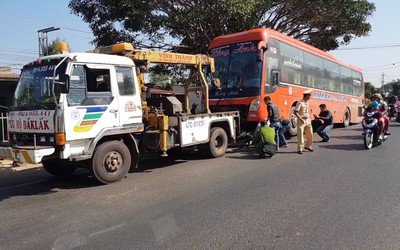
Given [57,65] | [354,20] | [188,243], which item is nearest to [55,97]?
[57,65]

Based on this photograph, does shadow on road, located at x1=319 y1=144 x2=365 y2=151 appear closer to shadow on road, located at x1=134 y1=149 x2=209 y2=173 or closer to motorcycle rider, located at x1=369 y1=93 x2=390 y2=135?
motorcycle rider, located at x1=369 y1=93 x2=390 y2=135

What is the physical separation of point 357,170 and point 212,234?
16.0 ft

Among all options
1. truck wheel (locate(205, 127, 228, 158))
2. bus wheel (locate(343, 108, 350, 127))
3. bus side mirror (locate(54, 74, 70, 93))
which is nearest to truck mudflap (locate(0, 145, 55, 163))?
bus side mirror (locate(54, 74, 70, 93))

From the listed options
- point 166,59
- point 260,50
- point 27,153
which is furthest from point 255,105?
point 27,153

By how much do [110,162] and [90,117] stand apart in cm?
97

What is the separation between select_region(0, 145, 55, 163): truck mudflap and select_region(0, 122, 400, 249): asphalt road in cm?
68

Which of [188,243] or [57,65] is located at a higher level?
[57,65]

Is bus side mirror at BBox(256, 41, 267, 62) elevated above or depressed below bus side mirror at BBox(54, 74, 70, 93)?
above

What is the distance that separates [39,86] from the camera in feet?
22.6

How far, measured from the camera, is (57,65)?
6.66m

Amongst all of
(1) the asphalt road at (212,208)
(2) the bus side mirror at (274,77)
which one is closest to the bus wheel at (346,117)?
(2) the bus side mirror at (274,77)

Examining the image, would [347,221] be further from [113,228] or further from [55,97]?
[55,97]

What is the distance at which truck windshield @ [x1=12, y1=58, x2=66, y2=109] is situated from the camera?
21.7 feet

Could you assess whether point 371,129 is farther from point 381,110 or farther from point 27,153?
point 27,153
